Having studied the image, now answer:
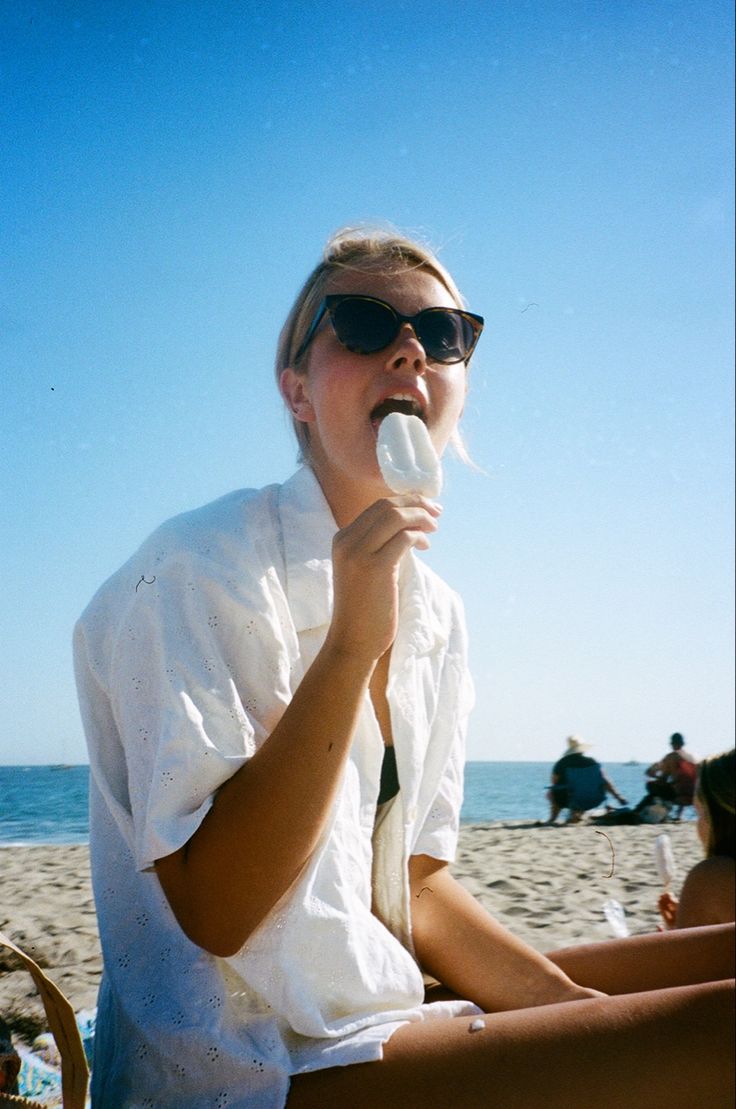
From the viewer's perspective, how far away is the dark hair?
311cm

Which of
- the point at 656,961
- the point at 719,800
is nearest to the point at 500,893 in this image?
the point at 719,800

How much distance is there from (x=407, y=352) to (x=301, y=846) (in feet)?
3.56

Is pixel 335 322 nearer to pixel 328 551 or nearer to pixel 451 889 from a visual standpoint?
pixel 328 551

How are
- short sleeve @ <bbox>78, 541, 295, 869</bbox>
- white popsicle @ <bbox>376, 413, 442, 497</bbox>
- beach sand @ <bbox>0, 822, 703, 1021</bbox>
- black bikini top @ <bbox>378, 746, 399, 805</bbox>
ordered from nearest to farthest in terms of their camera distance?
short sleeve @ <bbox>78, 541, 295, 869</bbox> < white popsicle @ <bbox>376, 413, 442, 497</bbox> < black bikini top @ <bbox>378, 746, 399, 805</bbox> < beach sand @ <bbox>0, 822, 703, 1021</bbox>

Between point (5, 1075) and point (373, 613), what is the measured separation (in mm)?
1433

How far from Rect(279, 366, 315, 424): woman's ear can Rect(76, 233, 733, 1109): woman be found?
0.16 m

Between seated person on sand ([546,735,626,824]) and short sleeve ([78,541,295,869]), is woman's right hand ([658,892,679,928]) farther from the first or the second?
seated person on sand ([546,735,626,824])

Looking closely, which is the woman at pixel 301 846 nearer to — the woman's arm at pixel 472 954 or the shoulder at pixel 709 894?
the woman's arm at pixel 472 954

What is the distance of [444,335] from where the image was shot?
1.83 meters

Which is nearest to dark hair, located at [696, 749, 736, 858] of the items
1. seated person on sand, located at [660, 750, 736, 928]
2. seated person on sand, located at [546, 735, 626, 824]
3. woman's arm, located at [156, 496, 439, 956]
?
seated person on sand, located at [660, 750, 736, 928]

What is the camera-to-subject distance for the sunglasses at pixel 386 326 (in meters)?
1.76

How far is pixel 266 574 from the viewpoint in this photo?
1489 mm

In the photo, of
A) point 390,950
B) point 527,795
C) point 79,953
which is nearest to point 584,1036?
point 390,950

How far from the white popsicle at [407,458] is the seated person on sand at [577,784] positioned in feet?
35.4
